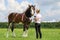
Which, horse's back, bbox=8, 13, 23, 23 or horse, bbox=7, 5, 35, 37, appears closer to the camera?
horse, bbox=7, 5, 35, 37

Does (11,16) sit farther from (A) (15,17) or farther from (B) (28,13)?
(B) (28,13)

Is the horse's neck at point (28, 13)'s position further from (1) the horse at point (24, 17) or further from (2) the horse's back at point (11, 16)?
(2) the horse's back at point (11, 16)

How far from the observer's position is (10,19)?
72.0ft

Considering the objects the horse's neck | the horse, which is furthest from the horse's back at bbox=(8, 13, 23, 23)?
the horse's neck

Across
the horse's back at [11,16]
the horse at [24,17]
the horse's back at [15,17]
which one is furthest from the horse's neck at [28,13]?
the horse's back at [11,16]

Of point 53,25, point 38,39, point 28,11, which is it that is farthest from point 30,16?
point 53,25

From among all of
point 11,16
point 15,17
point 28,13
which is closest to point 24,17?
point 28,13

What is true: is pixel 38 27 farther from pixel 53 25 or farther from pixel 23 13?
pixel 53 25

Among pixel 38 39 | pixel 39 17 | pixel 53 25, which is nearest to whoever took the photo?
pixel 39 17

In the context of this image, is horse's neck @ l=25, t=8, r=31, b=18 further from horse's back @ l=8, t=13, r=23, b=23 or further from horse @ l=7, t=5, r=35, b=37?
horse's back @ l=8, t=13, r=23, b=23

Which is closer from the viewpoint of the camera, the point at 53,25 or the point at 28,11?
the point at 28,11

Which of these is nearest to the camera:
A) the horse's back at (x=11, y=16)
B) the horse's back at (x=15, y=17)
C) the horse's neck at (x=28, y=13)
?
the horse's neck at (x=28, y=13)

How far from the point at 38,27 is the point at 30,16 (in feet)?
14.7

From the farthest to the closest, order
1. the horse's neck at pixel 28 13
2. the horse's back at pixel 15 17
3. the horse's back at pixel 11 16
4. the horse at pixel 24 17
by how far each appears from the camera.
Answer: the horse's back at pixel 11 16 → the horse's back at pixel 15 17 → the horse's neck at pixel 28 13 → the horse at pixel 24 17
